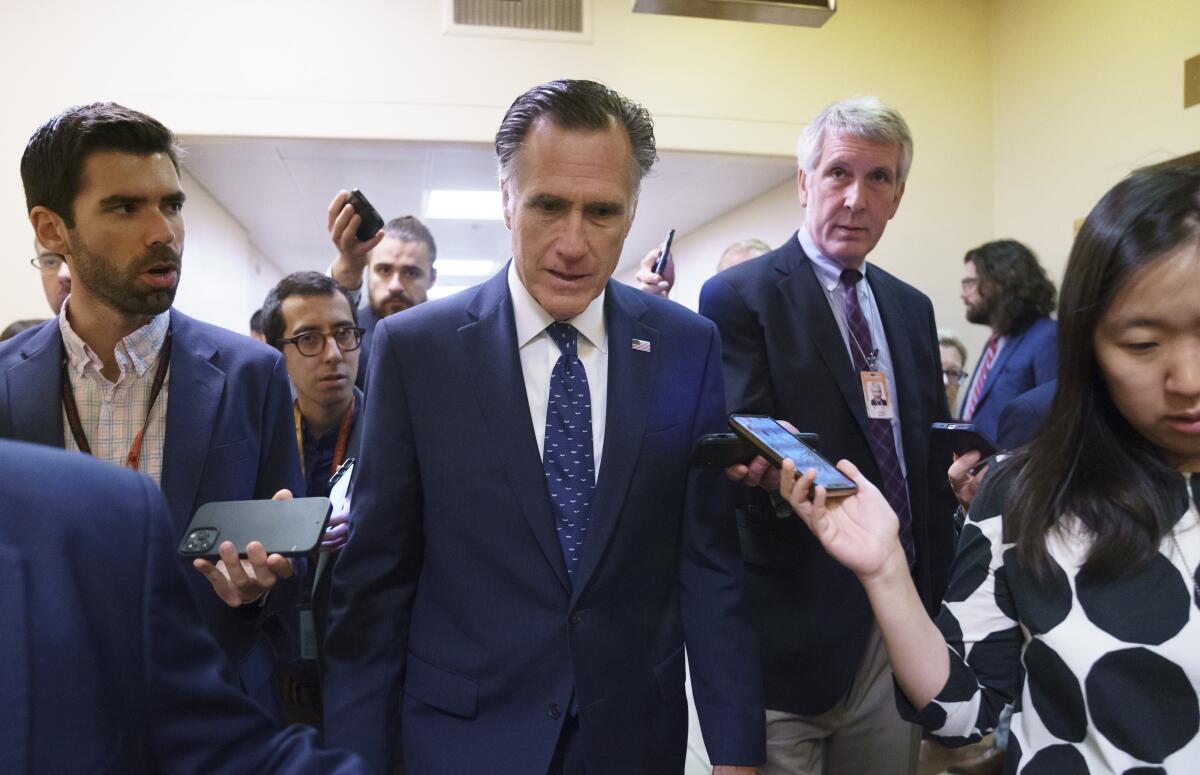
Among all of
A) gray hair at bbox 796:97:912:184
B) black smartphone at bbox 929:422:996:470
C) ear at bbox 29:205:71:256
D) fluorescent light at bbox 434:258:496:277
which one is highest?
fluorescent light at bbox 434:258:496:277

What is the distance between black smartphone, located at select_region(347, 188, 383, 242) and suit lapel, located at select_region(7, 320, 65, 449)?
3.05ft

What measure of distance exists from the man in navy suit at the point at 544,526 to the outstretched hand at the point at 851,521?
313mm

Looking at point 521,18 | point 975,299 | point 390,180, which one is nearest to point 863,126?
point 975,299

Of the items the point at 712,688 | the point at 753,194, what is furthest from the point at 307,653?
the point at 753,194

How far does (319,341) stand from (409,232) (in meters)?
0.77

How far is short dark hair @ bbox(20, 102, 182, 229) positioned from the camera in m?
Result: 1.68

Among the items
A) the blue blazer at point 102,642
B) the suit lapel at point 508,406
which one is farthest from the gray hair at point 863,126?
the blue blazer at point 102,642

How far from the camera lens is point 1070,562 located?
1158 millimetres

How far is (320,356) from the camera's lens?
2.50m

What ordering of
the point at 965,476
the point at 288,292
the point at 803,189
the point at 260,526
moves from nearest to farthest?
1. the point at 260,526
2. the point at 965,476
3. the point at 803,189
4. the point at 288,292

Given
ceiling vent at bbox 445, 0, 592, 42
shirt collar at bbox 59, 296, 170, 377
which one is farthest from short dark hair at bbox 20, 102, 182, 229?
A: ceiling vent at bbox 445, 0, 592, 42

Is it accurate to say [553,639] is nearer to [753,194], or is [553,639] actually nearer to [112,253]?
[112,253]

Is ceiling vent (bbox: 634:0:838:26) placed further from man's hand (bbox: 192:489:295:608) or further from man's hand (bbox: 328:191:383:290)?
man's hand (bbox: 192:489:295:608)

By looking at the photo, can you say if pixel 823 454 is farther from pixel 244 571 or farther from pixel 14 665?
pixel 14 665
